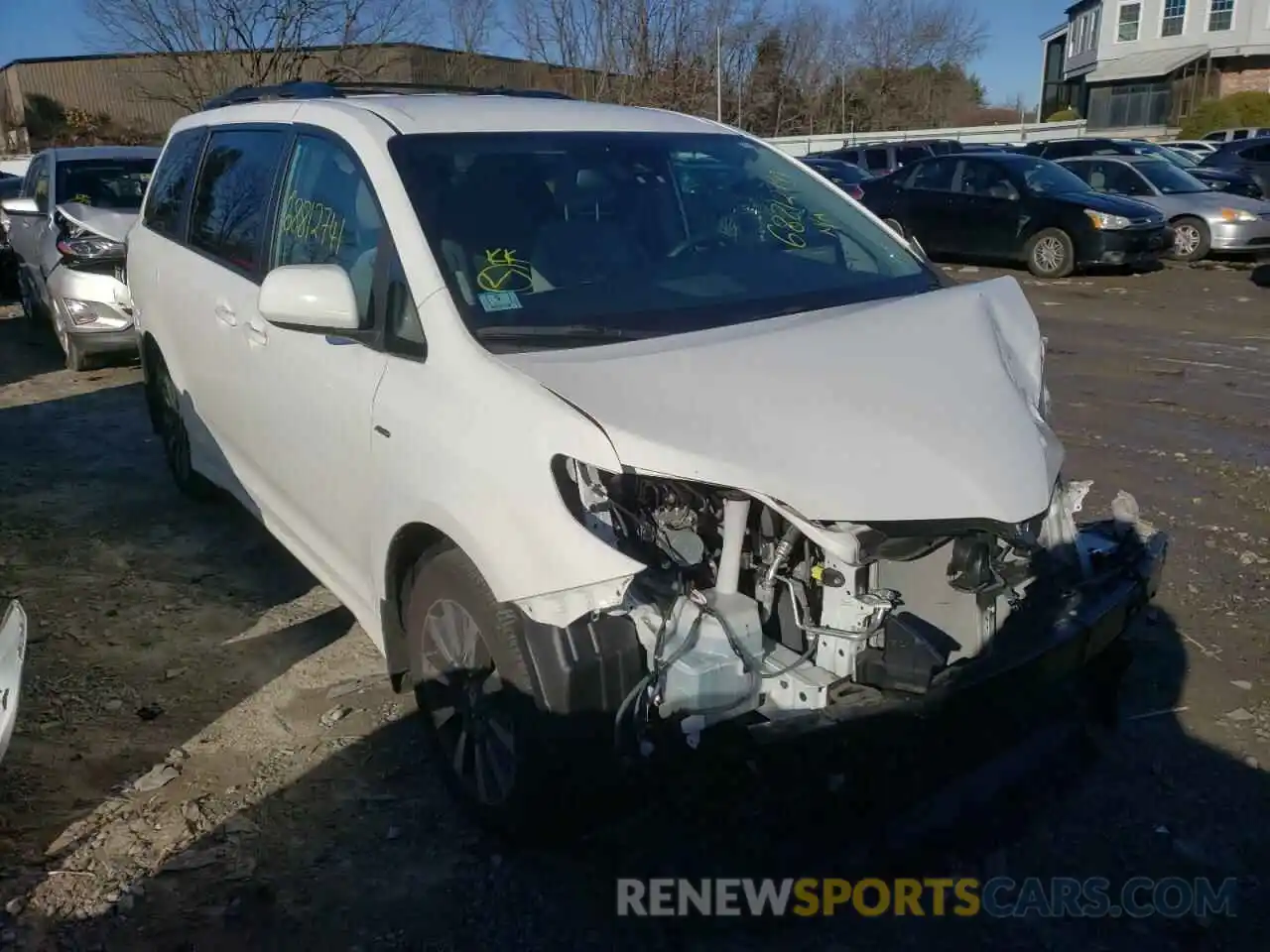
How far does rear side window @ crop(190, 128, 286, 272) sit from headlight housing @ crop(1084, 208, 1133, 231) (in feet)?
37.8

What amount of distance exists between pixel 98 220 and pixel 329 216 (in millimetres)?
5779

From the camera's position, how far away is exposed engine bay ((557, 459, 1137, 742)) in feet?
7.93

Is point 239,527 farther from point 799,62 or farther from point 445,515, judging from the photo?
point 799,62

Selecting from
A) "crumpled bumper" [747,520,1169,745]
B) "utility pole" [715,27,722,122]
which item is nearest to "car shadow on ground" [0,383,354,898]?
"crumpled bumper" [747,520,1169,745]

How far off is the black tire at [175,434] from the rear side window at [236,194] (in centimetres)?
95

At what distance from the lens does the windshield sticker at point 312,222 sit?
3.42 meters

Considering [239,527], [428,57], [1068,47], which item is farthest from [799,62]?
[239,527]

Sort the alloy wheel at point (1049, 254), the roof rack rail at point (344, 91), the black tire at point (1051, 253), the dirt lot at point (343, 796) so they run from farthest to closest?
1. the alloy wheel at point (1049, 254)
2. the black tire at point (1051, 253)
3. the roof rack rail at point (344, 91)
4. the dirt lot at point (343, 796)

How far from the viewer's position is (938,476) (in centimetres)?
240

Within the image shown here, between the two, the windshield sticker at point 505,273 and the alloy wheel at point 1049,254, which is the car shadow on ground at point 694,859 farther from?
the alloy wheel at point 1049,254

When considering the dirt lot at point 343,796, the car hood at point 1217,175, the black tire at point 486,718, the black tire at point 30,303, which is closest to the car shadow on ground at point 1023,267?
the car hood at point 1217,175

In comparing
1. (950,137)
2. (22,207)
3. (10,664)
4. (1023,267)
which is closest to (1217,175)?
(1023,267)

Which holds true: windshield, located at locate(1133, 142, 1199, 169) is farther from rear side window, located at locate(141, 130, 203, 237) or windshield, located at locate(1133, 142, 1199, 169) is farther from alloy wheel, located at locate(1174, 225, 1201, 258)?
rear side window, located at locate(141, 130, 203, 237)

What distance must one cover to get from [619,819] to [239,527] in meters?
3.22
